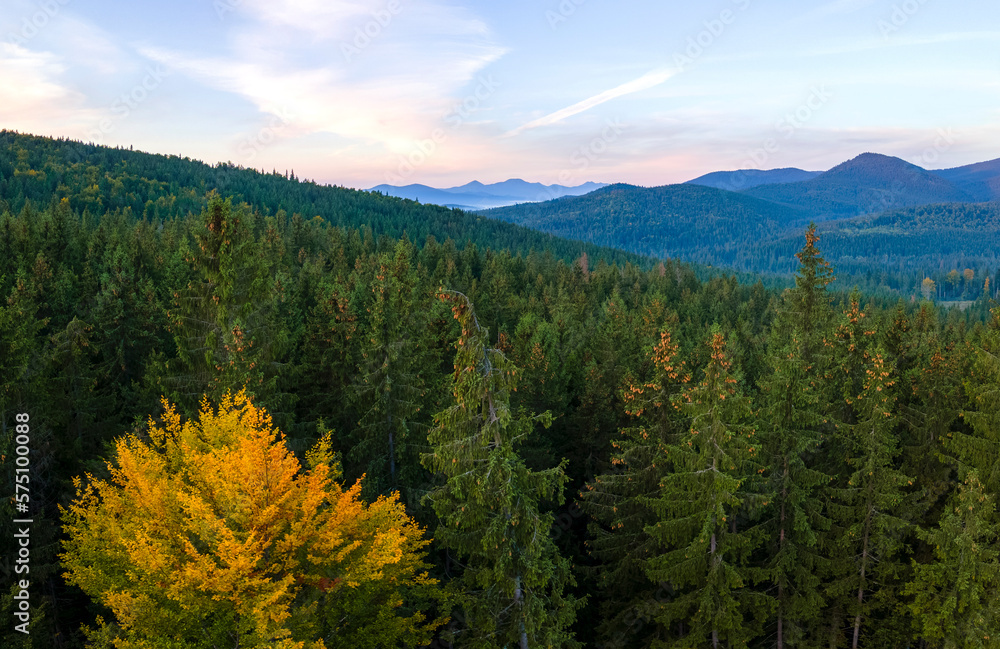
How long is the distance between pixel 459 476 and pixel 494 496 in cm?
97

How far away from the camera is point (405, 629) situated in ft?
49.4

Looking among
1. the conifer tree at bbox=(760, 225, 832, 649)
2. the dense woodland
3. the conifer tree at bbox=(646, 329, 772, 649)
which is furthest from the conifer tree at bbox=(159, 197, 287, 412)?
the conifer tree at bbox=(760, 225, 832, 649)

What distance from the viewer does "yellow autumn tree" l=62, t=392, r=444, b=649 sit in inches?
472

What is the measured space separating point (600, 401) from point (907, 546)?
13.8 meters

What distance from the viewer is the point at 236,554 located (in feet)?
38.6

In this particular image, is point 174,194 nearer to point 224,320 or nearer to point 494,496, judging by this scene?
point 224,320

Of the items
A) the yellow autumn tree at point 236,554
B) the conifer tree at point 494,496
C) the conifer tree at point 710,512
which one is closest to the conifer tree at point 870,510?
the conifer tree at point 710,512

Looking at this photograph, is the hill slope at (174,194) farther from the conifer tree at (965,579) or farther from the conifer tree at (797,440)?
the conifer tree at (965,579)

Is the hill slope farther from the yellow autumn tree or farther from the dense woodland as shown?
the yellow autumn tree

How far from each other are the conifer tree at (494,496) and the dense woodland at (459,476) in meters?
0.08

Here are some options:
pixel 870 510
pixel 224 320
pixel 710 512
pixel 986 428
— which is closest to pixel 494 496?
pixel 710 512

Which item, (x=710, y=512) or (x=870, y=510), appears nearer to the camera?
(x=710, y=512)

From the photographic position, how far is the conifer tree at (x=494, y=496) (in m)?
13.2

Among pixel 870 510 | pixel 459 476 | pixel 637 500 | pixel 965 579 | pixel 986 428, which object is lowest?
pixel 965 579
